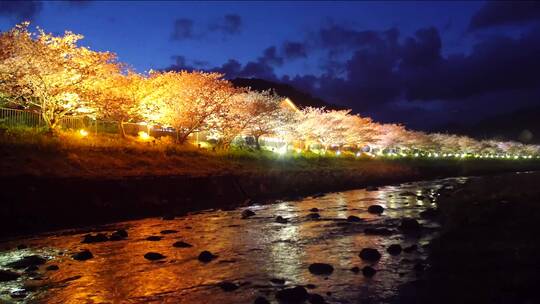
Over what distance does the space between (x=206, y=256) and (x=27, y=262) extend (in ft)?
16.0

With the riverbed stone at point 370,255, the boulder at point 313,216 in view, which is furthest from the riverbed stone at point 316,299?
→ the boulder at point 313,216

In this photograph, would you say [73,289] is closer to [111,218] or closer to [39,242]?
[39,242]

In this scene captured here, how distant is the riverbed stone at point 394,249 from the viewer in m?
13.7

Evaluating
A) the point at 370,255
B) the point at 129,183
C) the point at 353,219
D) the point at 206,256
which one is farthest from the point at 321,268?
the point at 129,183

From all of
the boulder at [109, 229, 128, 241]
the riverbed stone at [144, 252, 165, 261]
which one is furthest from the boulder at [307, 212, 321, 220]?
the riverbed stone at [144, 252, 165, 261]

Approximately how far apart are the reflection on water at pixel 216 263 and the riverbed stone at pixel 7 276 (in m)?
0.18

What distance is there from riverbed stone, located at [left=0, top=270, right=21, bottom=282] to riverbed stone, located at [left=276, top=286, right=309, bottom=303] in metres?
6.62

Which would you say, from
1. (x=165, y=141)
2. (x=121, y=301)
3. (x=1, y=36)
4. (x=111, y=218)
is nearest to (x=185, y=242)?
(x=121, y=301)

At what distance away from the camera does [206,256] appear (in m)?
13.5

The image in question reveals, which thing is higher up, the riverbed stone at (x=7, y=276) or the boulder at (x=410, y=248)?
the boulder at (x=410, y=248)

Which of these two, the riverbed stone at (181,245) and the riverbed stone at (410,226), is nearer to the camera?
the riverbed stone at (181,245)

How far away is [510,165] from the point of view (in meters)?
93.5

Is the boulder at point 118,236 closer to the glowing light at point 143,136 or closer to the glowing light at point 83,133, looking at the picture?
the glowing light at point 83,133

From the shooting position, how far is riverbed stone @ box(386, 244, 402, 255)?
13.7 meters
